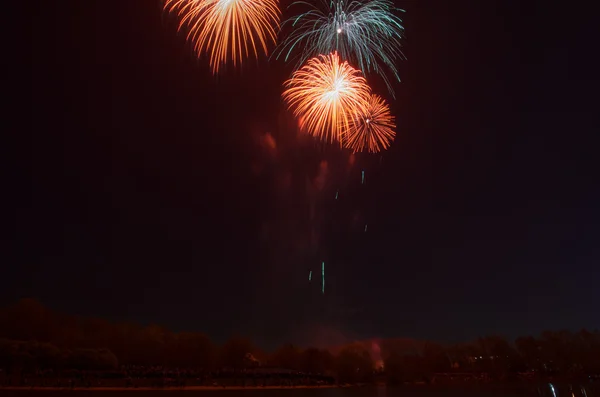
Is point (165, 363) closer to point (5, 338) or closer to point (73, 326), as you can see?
point (73, 326)

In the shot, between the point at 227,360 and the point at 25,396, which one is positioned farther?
the point at 227,360

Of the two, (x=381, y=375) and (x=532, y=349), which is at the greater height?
(x=532, y=349)

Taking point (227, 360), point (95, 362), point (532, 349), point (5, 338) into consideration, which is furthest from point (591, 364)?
point (5, 338)

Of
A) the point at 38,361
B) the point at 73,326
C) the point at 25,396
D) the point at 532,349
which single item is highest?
the point at 532,349

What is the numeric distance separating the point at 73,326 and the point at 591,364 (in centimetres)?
11849

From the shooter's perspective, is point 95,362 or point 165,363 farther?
point 165,363

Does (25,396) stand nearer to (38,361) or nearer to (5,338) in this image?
(38,361)

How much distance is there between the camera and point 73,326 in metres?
82.8

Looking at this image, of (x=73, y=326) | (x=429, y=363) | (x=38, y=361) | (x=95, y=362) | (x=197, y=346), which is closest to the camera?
(x=38, y=361)

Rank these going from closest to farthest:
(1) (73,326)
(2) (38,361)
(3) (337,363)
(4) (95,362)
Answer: (2) (38,361)
(4) (95,362)
(1) (73,326)
(3) (337,363)

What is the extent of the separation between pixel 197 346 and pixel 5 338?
35333 millimetres

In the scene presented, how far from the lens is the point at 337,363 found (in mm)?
121938

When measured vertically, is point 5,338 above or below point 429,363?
below

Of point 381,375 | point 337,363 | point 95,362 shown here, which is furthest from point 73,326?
point 381,375
